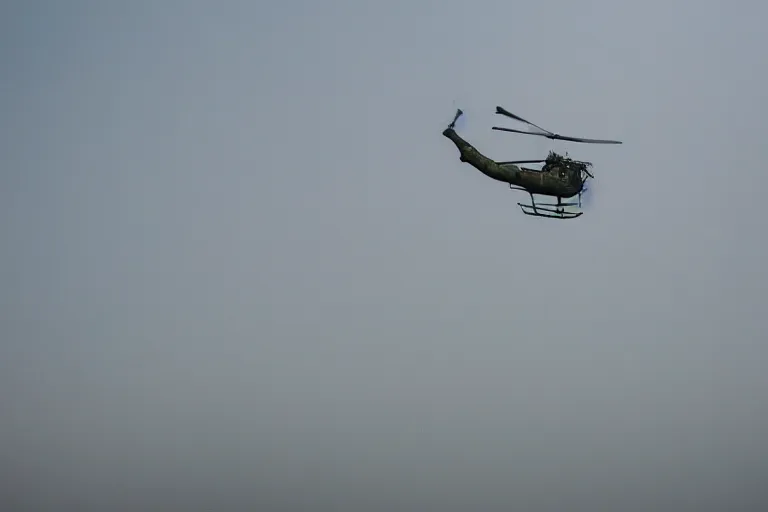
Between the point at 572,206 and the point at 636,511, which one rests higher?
the point at 572,206

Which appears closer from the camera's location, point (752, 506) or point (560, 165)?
point (560, 165)

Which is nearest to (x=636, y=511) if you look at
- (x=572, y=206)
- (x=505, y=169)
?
(x=572, y=206)

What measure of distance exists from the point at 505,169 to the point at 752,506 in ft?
26.2

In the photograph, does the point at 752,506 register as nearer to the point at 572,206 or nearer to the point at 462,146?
the point at 572,206

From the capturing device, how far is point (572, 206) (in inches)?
518

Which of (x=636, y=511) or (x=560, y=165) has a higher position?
(x=560, y=165)

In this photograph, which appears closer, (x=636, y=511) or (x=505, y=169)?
(x=505, y=169)

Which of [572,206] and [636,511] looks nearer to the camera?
[572,206]

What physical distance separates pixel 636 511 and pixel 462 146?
7.35 metres

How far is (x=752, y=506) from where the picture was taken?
635 inches

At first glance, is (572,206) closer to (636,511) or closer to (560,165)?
(560,165)

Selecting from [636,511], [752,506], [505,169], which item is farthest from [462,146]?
[752,506]

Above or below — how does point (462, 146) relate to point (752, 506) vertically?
above

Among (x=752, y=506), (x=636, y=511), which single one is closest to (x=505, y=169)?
(x=636, y=511)
